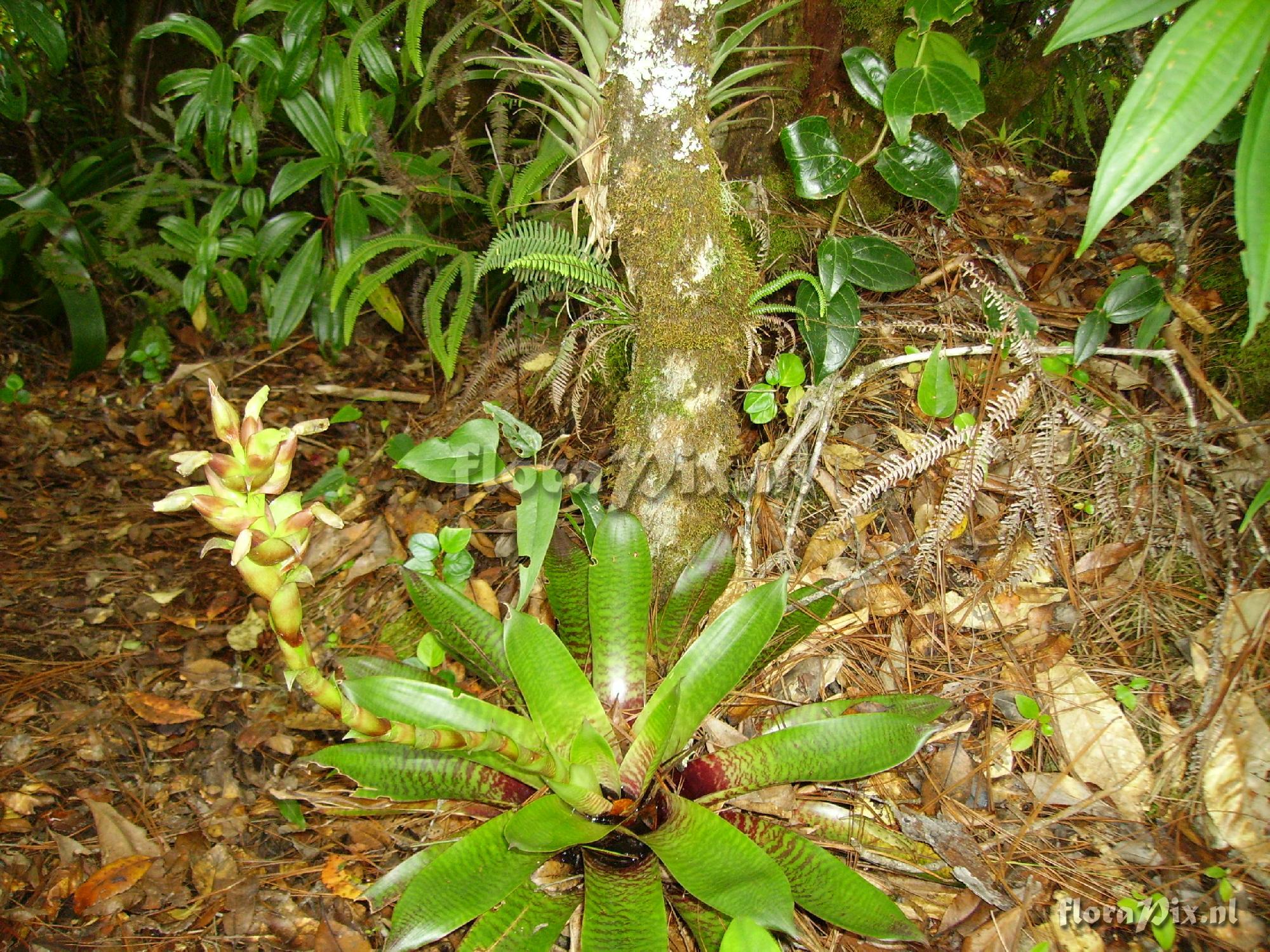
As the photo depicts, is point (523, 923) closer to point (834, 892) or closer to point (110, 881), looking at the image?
point (834, 892)

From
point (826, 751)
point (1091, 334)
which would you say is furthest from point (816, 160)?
point (826, 751)

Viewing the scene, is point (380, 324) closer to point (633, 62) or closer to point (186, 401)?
point (186, 401)

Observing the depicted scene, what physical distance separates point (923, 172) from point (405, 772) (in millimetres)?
1703

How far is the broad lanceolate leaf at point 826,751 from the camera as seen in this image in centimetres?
134

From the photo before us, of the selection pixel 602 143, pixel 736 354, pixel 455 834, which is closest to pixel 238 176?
pixel 602 143

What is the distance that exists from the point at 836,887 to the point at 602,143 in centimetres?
156

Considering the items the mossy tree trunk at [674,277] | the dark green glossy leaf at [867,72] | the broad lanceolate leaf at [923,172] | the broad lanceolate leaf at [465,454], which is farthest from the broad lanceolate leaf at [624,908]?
the dark green glossy leaf at [867,72]

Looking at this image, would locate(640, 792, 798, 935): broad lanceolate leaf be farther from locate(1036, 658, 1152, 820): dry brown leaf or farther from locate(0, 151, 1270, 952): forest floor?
locate(1036, 658, 1152, 820): dry brown leaf

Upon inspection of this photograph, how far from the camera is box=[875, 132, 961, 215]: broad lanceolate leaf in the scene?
1.69m

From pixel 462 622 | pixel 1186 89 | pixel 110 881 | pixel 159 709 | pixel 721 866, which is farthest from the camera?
pixel 159 709

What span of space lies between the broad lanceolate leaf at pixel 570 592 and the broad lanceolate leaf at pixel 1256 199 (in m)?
1.23

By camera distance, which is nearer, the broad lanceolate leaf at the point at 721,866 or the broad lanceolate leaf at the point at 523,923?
the broad lanceolate leaf at the point at 721,866

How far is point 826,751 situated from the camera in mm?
1351

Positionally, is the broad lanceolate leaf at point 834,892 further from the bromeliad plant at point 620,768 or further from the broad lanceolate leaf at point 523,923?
the broad lanceolate leaf at point 523,923
